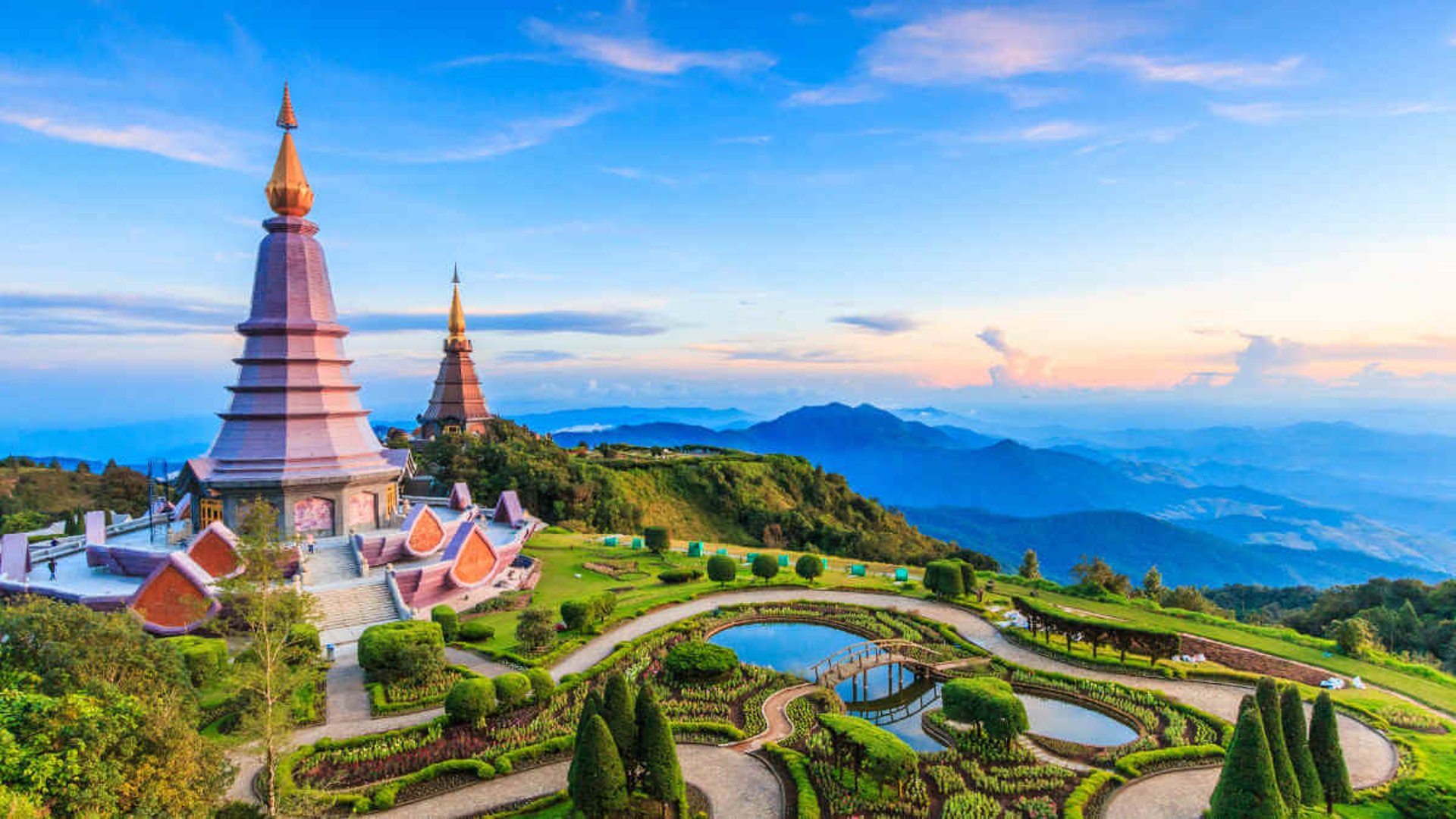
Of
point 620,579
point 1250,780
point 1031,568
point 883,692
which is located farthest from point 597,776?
point 1031,568

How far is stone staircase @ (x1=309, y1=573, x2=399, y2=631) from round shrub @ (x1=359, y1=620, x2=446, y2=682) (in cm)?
506

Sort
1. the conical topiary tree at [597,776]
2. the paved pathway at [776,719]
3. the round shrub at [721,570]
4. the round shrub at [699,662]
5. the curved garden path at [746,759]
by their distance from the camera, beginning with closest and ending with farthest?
the conical topiary tree at [597,776], the curved garden path at [746,759], the paved pathway at [776,719], the round shrub at [699,662], the round shrub at [721,570]

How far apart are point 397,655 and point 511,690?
4442mm

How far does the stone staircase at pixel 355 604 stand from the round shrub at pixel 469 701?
9.31 m

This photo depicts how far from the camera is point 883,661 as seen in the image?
933 inches

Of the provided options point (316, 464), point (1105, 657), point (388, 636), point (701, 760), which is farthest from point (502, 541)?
point (1105, 657)

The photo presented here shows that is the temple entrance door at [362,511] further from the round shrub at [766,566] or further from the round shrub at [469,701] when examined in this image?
the round shrub at [766,566]

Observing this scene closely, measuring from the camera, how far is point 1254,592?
53344 mm

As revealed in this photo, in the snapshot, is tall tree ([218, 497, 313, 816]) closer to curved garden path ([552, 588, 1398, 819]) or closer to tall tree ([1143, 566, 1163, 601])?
curved garden path ([552, 588, 1398, 819])

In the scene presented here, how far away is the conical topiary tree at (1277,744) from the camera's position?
13547 mm

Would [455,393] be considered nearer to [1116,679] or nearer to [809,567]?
[809,567]

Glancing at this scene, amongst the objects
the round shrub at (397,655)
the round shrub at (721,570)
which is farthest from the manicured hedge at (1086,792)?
the round shrub at (721,570)

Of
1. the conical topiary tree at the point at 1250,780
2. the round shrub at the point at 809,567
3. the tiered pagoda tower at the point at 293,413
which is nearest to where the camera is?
the conical topiary tree at the point at 1250,780

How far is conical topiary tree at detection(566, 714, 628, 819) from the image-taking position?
1327cm
